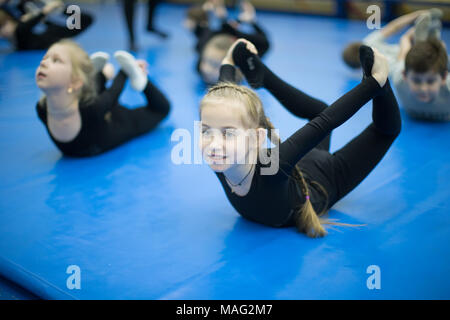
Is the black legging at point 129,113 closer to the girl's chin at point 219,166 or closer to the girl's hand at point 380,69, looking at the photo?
the girl's chin at point 219,166

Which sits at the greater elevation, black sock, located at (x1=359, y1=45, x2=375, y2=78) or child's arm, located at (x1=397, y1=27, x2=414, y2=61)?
black sock, located at (x1=359, y1=45, x2=375, y2=78)

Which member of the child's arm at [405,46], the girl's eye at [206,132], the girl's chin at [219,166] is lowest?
the child's arm at [405,46]

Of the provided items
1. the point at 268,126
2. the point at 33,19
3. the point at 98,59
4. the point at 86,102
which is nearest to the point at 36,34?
the point at 33,19

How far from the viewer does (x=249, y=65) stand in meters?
1.95

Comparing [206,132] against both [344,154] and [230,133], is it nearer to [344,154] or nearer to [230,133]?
[230,133]

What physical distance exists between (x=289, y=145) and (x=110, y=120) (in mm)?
1363

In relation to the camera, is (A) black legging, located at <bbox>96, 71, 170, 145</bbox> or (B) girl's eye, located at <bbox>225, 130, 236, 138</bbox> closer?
(B) girl's eye, located at <bbox>225, 130, 236, 138</bbox>

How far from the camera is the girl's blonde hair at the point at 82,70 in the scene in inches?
93.0

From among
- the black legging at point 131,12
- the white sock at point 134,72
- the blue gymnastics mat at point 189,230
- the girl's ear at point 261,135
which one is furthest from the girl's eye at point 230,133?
the black legging at point 131,12

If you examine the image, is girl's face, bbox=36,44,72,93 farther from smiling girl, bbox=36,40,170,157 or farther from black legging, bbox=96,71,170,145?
black legging, bbox=96,71,170,145

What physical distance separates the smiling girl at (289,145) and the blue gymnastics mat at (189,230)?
108 millimetres

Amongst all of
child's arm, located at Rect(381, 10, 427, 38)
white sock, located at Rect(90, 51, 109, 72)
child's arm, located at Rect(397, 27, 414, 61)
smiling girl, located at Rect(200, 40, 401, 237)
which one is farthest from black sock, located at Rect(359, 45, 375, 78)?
child's arm, located at Rect(381, 10, 427, 38)

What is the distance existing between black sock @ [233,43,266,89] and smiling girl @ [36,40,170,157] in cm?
84

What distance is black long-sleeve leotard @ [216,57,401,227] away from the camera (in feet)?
5.23
